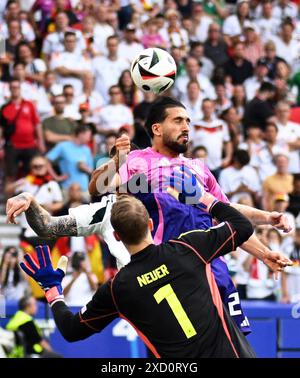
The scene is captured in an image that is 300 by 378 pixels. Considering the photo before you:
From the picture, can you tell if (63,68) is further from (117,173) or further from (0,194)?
(117,173)

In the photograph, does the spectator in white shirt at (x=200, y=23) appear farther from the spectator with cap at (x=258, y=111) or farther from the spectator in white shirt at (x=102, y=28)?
the spectator with cap at (x=258, y=111)

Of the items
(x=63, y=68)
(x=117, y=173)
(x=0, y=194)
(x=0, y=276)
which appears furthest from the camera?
(x=63, y=68)

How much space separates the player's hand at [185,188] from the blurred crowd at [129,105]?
5.71m

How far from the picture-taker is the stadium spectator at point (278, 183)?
1689cm

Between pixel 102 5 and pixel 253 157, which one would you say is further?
pixel 102 5

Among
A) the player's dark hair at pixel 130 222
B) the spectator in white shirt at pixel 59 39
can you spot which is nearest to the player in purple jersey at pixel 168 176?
the player's dark hair at pixel 130 222

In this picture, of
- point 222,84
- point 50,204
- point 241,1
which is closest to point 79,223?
point 50,204

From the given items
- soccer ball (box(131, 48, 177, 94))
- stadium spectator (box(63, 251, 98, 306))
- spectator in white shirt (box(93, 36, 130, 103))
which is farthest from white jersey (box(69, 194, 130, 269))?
spectator in white shirt (box(93, 36, 130, 103))

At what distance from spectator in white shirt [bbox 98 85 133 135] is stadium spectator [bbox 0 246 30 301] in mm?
3695

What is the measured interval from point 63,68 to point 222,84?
9.90 ft

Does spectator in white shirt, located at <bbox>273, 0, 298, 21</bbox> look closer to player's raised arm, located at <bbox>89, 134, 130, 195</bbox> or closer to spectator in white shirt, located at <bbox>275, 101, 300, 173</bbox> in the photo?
spectator in white shirt, located at <bbox>275, 101, 300, 173</bbox>

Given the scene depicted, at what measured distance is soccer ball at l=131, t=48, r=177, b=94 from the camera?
962cm

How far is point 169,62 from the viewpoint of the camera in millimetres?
9781

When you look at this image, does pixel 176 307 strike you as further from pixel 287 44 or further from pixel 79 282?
pixel 287 44
